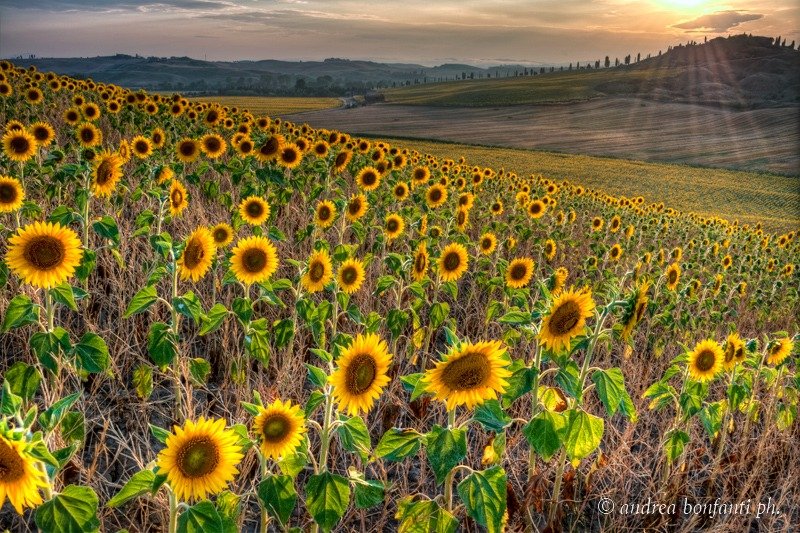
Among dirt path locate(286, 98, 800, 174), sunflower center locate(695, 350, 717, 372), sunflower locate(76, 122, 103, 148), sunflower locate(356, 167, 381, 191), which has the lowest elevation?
sunflower center locate(695, 350, 717, 372)

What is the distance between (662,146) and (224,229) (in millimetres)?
53539

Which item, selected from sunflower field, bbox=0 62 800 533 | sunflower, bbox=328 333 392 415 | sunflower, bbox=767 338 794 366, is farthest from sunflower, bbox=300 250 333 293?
sunflower, bbox=767 338 794 366

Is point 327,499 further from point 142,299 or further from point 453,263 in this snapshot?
point 453,263

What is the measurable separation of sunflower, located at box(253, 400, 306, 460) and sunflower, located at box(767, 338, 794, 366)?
3391 mm

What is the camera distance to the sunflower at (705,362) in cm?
346

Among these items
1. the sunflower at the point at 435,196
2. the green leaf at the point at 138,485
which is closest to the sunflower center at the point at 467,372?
the green leaf at the point at 138,485

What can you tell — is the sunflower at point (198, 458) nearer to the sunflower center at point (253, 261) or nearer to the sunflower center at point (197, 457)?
the sunflower center at point (197, 457)

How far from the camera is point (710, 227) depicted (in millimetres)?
12977

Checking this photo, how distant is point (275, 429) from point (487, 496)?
78 cm

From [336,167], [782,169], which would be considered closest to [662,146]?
[782,169]

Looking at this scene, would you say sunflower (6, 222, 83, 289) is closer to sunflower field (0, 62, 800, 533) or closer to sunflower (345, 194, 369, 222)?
sunflower field (0, 62, 800, 533)

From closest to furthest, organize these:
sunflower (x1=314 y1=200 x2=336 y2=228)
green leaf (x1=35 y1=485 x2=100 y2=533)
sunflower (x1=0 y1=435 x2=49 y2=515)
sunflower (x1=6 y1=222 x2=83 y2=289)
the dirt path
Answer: sunflower (x1=0 y1=435 x2=49 y2=515)
green leaf (x1=35 y1=485 x2=100 y2=533)
sunflower (x1=6 y1=222 x2=83 y2=289)
sunflower (x1=314 y1=200 x2=336 y2=228)
the dirt path

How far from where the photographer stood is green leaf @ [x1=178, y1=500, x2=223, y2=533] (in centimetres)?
183

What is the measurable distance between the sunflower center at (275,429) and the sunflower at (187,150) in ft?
19.3
